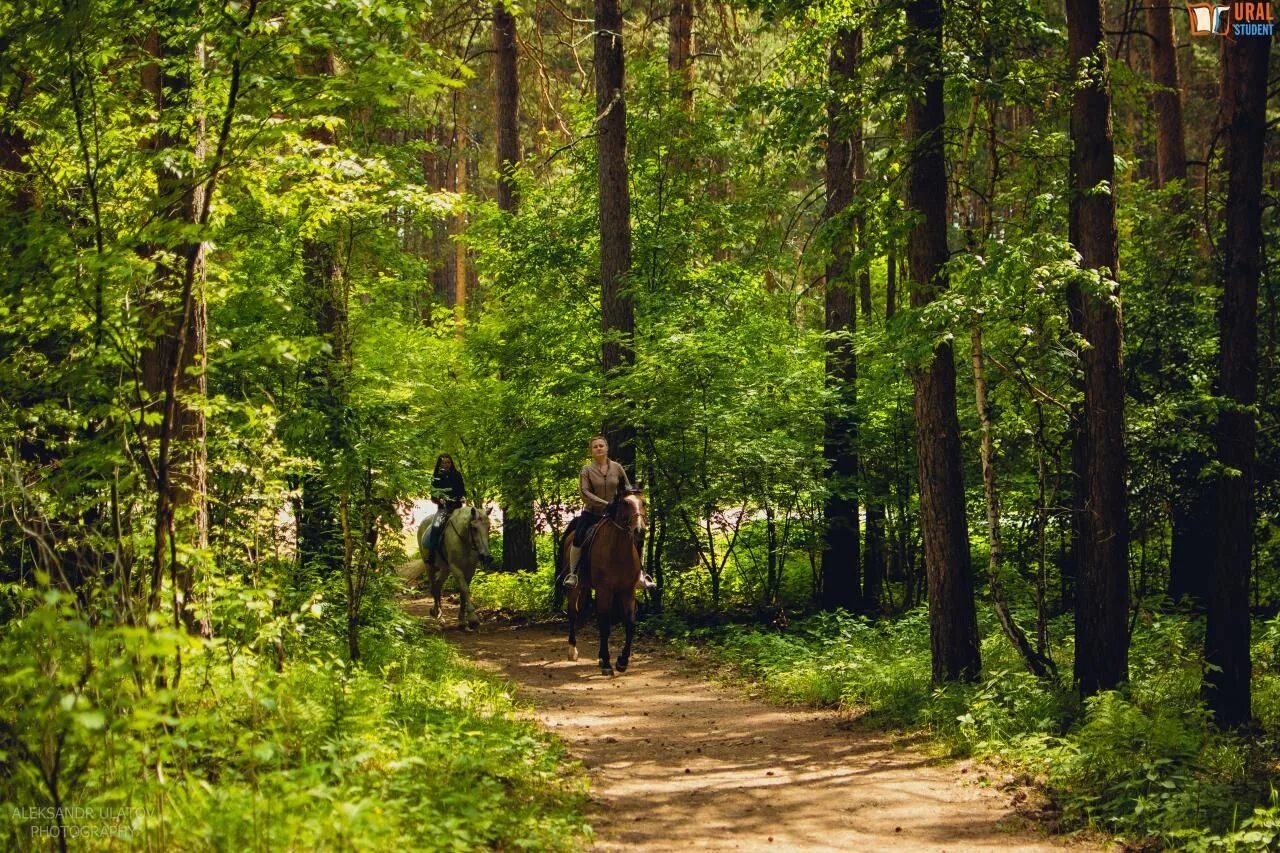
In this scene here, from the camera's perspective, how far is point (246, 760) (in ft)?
18.3

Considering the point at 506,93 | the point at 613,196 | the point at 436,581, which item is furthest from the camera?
the point at 506,93

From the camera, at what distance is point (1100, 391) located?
9117 mm

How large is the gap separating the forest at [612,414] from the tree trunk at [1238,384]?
0.12 ft

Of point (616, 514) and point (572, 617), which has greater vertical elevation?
point (616, 514)

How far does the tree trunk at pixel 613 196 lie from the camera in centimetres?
1634

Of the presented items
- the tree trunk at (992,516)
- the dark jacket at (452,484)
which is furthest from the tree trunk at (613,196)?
the tree trunk at (992,516)

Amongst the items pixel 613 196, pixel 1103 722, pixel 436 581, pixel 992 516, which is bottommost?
pixel 1103 722

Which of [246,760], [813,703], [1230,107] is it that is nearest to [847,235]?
[1230,107]

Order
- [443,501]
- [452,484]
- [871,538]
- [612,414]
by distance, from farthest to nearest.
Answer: [871,538] < [452,484] < [443,501] < [612,414]

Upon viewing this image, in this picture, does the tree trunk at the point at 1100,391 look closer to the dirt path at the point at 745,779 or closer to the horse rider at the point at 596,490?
the dirt path at the point at 745,779

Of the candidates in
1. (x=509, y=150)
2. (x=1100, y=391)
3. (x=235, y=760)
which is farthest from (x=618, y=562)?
(x=509, y=150)

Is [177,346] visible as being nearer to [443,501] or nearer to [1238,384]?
[1238,384]

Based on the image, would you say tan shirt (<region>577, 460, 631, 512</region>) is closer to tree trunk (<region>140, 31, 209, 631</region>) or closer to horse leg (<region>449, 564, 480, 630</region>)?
horse leg (<region>449, 564, 480, 630</region>)

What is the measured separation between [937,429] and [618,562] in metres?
4.34
